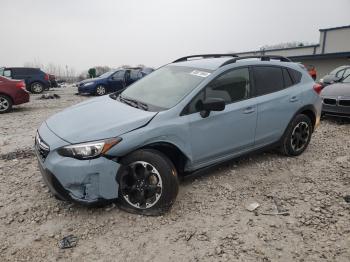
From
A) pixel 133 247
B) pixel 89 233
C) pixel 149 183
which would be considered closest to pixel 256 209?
pixel 149 183

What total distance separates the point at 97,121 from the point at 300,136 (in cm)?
348

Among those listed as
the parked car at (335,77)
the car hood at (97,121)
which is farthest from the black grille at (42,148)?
the parked car at (335,77)

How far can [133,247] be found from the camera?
2951mm

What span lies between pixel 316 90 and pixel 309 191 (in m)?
2.07

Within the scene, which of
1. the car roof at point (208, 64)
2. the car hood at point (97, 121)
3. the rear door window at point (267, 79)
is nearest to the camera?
the car hood at point (97, 121)

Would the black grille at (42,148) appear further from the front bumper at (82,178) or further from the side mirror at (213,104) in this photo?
the side mirror at (213,104)

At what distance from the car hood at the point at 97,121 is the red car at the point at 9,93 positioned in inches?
286

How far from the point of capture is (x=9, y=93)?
10.2 m

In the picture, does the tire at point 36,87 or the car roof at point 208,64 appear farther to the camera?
the tire at point 36,87

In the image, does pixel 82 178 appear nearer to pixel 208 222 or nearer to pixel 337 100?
pixel 208 222

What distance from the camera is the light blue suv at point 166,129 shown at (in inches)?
124

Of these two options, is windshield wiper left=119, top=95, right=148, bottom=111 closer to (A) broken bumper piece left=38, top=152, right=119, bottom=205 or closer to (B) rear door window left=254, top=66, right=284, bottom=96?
(A) broken bumper piece left=38, top=152, right=119, bottom=205

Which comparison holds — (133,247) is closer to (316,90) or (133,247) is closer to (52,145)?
(52,145)

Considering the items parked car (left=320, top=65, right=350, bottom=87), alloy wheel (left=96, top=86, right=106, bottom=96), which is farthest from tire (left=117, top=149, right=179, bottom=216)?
alloy wheel (left=96, top=86, right=106, bottom=96)
